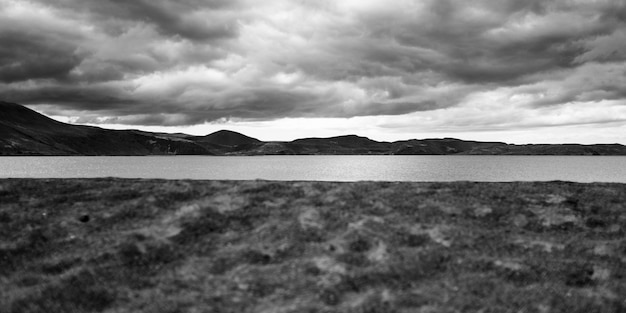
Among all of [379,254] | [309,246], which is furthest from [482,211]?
[309,246]

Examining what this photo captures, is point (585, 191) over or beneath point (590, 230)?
over

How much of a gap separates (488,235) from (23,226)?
1436 centimetres

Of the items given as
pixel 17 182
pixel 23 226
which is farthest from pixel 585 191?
pixel 17 182

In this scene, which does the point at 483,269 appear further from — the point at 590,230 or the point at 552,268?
the point at 590,230

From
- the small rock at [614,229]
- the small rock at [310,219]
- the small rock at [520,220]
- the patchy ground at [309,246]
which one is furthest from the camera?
the small rock at [520,220]

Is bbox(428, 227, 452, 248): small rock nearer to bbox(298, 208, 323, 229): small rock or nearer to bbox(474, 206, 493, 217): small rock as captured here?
bbox(474, 206, 493, 217): small rock

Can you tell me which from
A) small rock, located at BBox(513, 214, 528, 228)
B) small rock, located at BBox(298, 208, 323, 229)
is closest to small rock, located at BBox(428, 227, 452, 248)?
small rock, located at BBox(513, 214, 528, 228)

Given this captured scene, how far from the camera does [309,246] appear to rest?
1191 cm

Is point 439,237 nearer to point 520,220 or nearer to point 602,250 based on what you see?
point 520,220

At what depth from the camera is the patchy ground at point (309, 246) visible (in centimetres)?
978

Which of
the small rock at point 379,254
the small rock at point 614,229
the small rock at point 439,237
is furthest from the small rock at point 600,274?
the small rock at point 379,254

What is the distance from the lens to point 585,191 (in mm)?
15641

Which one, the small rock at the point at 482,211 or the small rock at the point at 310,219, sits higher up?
the small rock at the point at 482,211

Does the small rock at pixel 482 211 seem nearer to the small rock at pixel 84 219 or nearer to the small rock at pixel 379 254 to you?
the small rock at pixel 379 254
